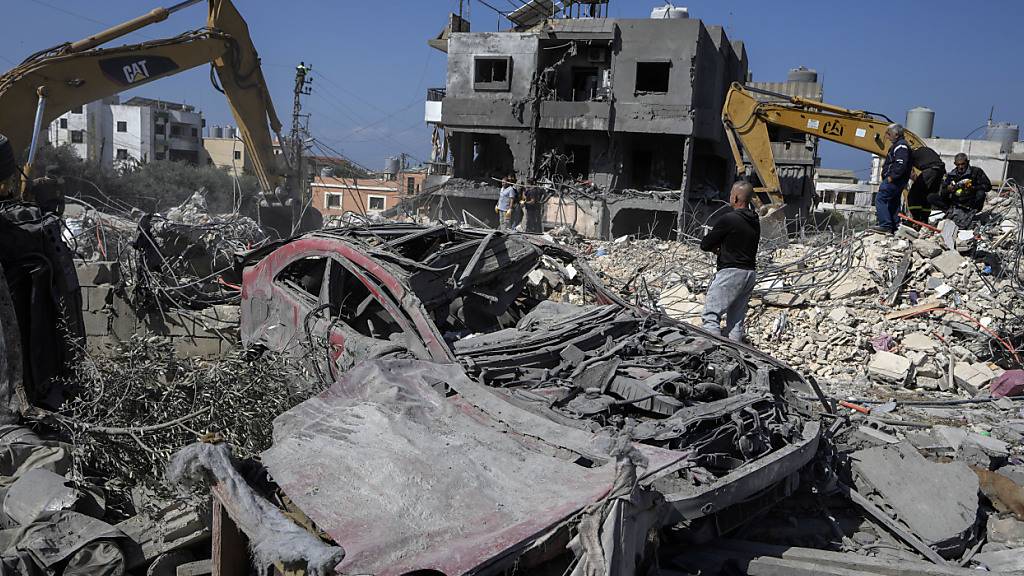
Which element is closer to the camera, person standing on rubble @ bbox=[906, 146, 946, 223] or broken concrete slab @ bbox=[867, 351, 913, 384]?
broken concrete slab @ bbox=[867, 351, 913, 384]

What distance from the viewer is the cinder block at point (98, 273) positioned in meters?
7.95

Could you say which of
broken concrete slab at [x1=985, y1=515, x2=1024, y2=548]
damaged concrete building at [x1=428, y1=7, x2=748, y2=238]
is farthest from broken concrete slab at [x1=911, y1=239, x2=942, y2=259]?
damaged concrete building at [x1=428, y1=7, x2=748, y2=238]

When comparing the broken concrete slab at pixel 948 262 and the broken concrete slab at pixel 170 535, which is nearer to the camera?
the broken concrete slab at pixel 170 535

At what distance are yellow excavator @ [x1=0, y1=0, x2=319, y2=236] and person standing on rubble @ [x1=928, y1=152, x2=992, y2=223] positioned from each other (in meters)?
11.4

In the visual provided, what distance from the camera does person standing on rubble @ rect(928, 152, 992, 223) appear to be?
37.9 ft

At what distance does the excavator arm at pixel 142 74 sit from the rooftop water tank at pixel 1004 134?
4375 cm

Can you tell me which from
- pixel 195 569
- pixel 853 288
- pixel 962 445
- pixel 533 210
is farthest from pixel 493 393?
pixel 533 210

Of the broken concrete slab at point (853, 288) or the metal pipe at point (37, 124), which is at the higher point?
the metal pipe at point (37, 124)

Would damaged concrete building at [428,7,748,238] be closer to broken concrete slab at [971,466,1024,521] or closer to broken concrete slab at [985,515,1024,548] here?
broken concrete slab at [971,466,1024,521]

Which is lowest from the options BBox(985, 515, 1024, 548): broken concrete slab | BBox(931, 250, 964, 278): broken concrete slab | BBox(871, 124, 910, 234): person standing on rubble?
BBox(985, 515, 1024, 548): broken concrete slab

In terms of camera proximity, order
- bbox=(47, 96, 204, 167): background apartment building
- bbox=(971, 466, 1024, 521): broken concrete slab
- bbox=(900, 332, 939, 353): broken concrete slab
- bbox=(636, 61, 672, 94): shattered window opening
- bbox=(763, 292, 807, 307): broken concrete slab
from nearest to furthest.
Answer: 1. bbox=(971, 466, 1024, 521): broken concrete slab
2. bbox=(900, 332, 939, 353): broken concrete slab
3. bbox=(763, 292, 807, 307): broken concrete slab
4. bbox=(636, 61, 672, 94): shattered window opening
5. bbox=(47, 96, 204, 167): background apartment building

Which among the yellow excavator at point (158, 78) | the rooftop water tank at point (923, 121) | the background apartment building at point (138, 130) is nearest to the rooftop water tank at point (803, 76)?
the rooftop water tank at point (923, 121)

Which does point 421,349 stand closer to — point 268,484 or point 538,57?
point 268,484

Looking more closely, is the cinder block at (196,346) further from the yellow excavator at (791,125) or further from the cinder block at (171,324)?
the yellow excavator at (791,125)
